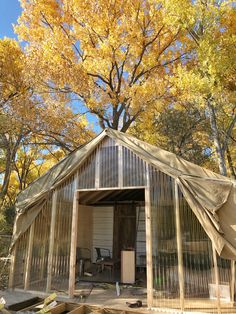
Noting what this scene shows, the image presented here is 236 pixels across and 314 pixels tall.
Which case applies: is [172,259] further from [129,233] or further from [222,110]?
[222,110]

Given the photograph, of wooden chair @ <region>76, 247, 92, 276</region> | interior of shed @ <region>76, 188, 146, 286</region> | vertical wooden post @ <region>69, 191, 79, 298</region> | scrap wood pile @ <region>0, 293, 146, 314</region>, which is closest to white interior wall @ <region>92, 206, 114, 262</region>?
interior of shed @ <region>76, 188, 146, 286</region>

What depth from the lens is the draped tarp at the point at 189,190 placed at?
4805 mm

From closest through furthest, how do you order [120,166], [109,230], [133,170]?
[133,170] < [120,166] < [109,230]

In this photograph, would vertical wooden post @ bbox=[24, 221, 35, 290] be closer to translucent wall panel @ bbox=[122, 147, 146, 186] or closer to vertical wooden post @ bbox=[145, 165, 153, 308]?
translucent wall panel @ bbox=[122, 147, 146, 186]

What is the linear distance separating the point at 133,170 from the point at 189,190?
140 centimetres

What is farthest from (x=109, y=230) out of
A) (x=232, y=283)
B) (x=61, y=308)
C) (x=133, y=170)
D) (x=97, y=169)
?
(x=232, y=283)

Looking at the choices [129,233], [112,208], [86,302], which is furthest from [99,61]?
[86,302]

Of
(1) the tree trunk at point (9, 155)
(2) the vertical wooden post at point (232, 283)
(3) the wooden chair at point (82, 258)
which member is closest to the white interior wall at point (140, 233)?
(3) the wooden chair at point (82, 258)

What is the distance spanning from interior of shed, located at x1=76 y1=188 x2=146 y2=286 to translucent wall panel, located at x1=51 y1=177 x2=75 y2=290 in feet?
8.28

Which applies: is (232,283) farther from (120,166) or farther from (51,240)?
(51,240)

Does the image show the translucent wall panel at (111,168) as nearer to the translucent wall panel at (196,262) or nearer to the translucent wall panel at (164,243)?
the translucent wall panel at (164,243)

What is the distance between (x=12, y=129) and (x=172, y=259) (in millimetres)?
7817

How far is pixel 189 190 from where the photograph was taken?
514cm

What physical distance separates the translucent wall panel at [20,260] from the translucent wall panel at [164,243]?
3.35m
